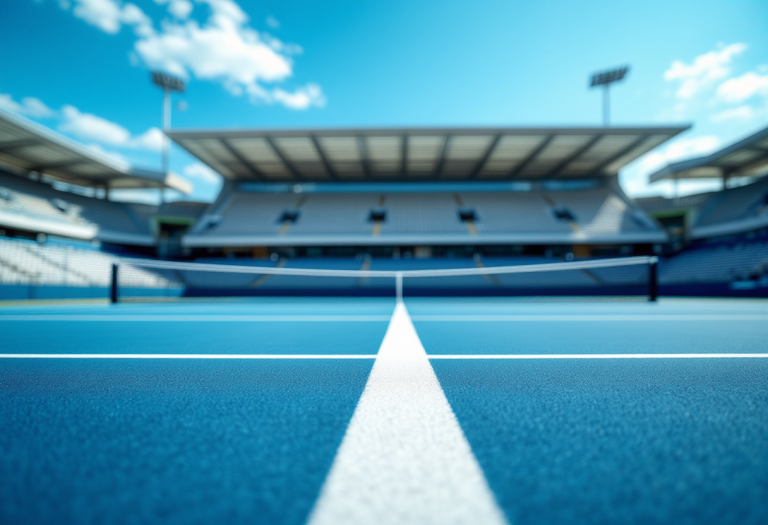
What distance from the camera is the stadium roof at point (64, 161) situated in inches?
720

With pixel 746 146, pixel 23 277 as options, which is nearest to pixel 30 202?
pixel 23 277

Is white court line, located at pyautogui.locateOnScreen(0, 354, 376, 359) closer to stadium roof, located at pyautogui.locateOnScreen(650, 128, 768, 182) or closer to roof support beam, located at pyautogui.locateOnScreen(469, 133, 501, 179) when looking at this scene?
roof support beam, located at pyautogui.locateOnScreen(469, 133, 501, 179)

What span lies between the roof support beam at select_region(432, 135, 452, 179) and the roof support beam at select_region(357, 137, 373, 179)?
481 cm

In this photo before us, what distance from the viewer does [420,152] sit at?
75.8ft

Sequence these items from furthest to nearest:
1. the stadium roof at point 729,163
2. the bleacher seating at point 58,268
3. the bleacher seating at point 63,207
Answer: the stadium roof at point 729,163 < the bleacher seating at point 63,207 < the bleacher seating at point 58,268

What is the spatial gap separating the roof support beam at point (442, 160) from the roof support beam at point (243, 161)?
1298 cm

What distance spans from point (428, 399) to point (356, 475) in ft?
2.03

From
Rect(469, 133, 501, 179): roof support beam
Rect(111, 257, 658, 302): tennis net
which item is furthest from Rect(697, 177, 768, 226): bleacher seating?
Rect(469, 133, 501, 179): roof support beam

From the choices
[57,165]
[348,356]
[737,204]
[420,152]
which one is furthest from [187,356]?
[737,204]

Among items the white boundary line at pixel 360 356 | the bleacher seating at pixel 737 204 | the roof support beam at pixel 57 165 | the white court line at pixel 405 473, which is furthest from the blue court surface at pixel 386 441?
→ the bleacher seating at pixel 737 204

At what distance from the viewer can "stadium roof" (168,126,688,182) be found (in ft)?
67.8

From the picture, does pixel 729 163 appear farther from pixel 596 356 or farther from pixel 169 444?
pixel 169 444

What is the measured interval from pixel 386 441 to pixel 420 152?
2352 centimetres

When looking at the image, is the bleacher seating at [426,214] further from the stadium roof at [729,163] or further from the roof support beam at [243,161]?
the stadium roof at [729,163]
